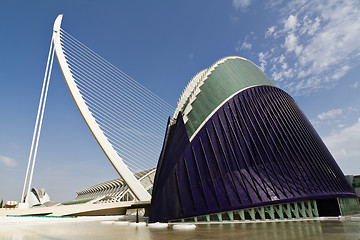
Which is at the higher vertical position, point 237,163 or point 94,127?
point 94,127

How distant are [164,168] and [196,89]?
1219cm

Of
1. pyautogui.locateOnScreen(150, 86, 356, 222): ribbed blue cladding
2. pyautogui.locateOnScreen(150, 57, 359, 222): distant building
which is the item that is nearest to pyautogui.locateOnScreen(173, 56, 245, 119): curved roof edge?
pyautogui.locateOnScreen(150, 57, 359, 222): distant building

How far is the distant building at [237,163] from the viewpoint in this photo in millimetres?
19516

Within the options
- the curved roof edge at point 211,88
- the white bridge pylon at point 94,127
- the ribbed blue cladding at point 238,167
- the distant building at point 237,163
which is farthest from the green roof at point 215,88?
the white bridge pylon at point 94,127

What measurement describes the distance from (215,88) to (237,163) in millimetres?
11010

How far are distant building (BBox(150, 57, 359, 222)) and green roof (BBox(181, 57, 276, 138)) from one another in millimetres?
125

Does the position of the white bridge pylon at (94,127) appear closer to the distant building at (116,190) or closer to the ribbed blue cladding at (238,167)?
the ribbed blue cladding at (238,167)

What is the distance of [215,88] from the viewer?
97.1ft

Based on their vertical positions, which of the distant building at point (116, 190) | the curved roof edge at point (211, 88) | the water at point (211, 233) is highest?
the curved roof edge at point (211, 88)

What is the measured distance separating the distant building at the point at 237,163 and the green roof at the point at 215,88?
13cm

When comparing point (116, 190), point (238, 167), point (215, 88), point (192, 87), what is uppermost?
point (192, 87)

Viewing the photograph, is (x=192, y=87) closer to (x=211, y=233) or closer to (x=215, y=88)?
(x=215, y=88)

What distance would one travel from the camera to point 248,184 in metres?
21.0

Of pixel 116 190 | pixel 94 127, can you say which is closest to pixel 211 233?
pixel 94 127
